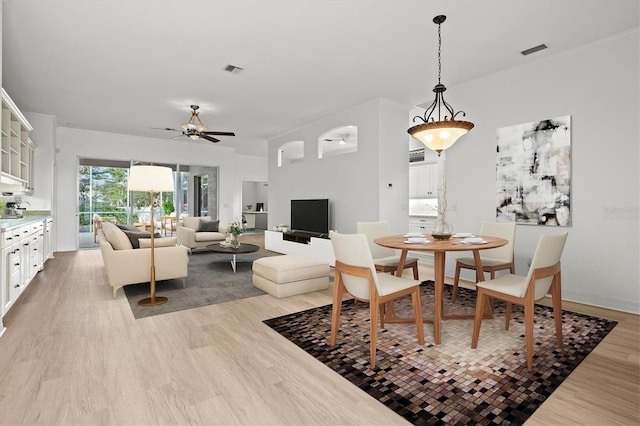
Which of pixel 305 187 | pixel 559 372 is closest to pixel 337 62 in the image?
pixel 305 187

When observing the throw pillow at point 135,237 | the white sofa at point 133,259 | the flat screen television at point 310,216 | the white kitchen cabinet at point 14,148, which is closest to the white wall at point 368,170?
the flat screen television at point 310,216

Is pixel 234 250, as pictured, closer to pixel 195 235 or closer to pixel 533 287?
pixel 195 235

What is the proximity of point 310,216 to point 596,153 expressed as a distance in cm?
453

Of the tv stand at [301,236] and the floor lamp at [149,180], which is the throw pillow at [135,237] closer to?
the floor lamp at [149,180]

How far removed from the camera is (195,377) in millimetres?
2133

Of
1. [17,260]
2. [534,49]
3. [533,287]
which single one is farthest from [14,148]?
[534,49]

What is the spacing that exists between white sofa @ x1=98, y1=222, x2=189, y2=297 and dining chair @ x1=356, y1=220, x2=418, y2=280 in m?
2.40

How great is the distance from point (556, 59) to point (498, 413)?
406cm

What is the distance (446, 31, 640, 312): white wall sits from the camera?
11.3ft

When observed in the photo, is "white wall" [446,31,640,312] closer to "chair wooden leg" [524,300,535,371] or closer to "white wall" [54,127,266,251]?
"chair wooden leg" [524,300,535,371]

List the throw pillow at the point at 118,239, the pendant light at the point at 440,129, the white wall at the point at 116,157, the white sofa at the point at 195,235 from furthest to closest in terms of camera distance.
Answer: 1. the white wall at the point at 116,157
2. the white sofa at the point at 195,235
3. the throw pillow at the point at 118,239
4. the pendant light at the point at 440,129

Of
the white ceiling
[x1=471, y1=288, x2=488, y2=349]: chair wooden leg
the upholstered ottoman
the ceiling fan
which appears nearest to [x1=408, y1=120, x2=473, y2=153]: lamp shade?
the white ceiling

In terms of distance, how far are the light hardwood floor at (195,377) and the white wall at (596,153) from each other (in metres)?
0.48

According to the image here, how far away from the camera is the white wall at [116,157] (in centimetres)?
760
